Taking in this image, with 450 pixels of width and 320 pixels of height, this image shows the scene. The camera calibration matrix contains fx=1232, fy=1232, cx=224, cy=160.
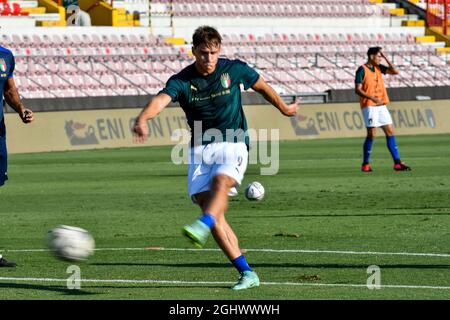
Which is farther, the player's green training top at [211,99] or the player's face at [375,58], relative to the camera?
the player's face at [375,58]

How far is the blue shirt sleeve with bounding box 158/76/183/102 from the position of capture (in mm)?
9867

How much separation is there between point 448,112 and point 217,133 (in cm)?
2979

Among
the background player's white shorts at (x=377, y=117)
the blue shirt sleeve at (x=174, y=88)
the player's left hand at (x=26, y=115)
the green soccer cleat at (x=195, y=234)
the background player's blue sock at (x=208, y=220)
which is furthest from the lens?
the background player's white shorts at (x=377, y=117)

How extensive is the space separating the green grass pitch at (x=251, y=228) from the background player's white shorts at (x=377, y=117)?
94cm

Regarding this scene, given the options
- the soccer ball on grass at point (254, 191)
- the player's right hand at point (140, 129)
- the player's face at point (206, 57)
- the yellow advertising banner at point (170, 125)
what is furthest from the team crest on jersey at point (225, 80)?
the yellow advertising banner at point (170, 125)

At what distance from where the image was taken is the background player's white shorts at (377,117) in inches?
939

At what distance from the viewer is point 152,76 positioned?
3794cm

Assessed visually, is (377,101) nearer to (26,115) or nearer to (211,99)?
(26,115)

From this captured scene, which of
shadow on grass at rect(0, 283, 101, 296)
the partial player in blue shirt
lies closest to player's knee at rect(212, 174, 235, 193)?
shadow on grass at rect(0, 283, 101, 296)

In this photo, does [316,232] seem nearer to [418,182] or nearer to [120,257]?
[120,257]

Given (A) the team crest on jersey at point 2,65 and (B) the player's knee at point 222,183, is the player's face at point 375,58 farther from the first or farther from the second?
(B) the player's knee at point 222,183

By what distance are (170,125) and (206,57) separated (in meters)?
23.3

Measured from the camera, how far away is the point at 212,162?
392 inches

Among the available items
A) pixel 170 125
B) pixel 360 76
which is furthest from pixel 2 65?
pixel 170 125
